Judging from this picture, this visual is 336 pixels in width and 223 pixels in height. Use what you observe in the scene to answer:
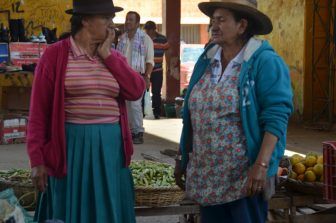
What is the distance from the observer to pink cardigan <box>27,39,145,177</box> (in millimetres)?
4117

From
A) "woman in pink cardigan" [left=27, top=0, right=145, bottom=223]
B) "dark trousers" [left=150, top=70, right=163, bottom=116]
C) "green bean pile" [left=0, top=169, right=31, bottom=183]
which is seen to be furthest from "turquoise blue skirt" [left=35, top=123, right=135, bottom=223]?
"dark trousers" [left=150, top=70, right=163, bottom=116]

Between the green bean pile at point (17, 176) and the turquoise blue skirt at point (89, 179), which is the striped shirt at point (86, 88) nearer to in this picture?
the turquoise blue skirt at point (89, 179)

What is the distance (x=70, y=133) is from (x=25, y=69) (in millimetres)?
7421

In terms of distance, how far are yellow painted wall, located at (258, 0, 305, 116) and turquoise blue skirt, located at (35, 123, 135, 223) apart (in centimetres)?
1034

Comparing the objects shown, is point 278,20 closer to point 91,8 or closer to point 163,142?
point 163,142

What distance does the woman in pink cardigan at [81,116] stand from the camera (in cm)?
414

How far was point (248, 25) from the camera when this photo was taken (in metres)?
3.89

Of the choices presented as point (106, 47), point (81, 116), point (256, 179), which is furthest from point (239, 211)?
point (106, 47)

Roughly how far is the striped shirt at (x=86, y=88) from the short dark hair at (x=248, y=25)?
0.87 m

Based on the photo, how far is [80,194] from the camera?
13.9 feet

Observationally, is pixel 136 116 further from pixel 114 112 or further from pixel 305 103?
pixel 114 112

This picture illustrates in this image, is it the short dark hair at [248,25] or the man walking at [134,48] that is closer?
the short dark hair at [248,25]

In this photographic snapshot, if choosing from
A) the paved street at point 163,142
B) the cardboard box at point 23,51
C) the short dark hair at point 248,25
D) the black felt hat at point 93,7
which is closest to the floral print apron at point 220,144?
the short dark hair at point 248,25

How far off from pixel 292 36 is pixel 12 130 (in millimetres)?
6438
